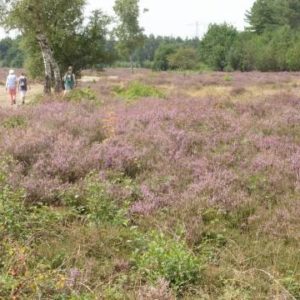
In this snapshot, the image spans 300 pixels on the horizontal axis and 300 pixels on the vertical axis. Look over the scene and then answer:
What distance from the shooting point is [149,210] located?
7.27 metres

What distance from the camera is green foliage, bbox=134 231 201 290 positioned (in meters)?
5.20

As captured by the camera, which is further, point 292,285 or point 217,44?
point 217,44

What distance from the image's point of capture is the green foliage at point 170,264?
5.20 meters

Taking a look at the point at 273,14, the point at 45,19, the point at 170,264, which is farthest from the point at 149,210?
the point at 273,14

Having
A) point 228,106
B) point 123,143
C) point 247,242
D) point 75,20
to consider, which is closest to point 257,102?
point 228,106

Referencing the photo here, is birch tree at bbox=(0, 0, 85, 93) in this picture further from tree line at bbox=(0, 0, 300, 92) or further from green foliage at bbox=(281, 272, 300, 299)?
green foliage at bbox=(281, 272, 300, 299)

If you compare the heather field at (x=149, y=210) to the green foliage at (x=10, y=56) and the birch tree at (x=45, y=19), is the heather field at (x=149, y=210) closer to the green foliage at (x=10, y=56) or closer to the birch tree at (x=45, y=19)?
the birch tree at (x=45, y=19)

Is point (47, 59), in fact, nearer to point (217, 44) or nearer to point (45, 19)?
point (45, 19)

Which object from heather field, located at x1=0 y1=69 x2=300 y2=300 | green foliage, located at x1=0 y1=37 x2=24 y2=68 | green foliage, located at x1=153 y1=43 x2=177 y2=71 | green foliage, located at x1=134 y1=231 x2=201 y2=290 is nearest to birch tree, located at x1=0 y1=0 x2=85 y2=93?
heather field, located at x1=0 y1=69 x2=300 y2=300

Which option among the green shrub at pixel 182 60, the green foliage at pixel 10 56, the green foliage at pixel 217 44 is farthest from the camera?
the green foliage at pixel 10 56

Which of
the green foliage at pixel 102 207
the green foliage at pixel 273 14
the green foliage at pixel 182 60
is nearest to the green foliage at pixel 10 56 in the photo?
the green foliage at pixel 182 60

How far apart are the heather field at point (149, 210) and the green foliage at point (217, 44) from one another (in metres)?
74.9

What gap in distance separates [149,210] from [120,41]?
5984 cm

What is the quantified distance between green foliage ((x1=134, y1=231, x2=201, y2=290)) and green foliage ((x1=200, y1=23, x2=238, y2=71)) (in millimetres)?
80540
